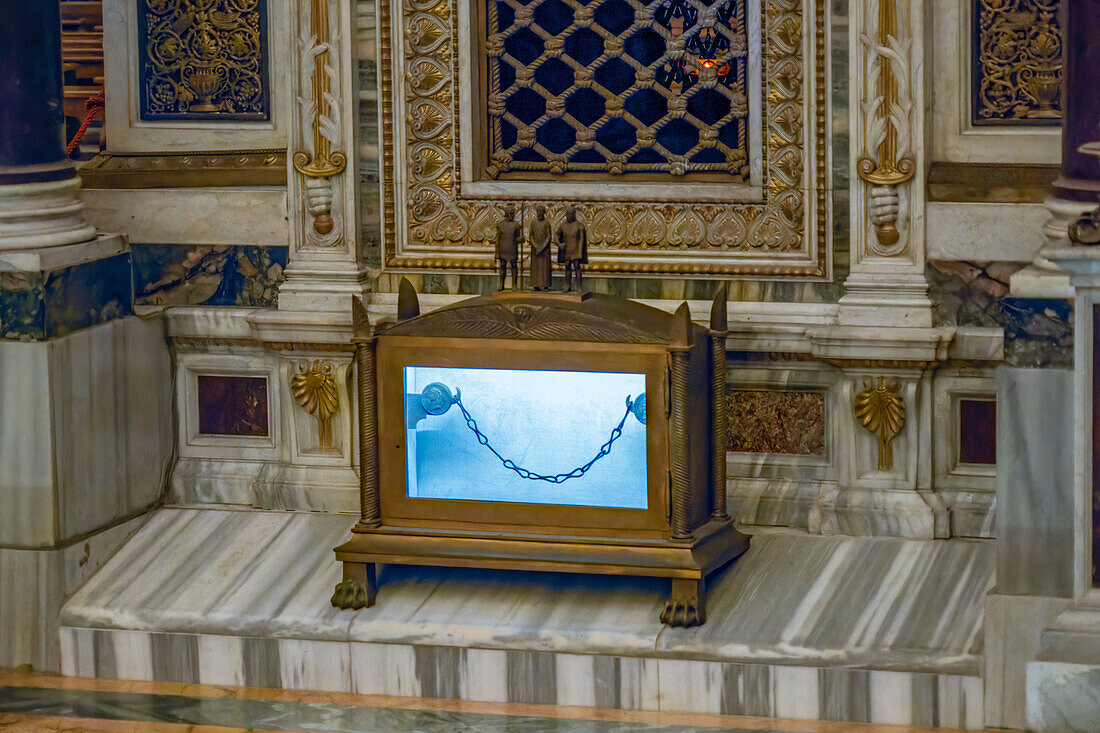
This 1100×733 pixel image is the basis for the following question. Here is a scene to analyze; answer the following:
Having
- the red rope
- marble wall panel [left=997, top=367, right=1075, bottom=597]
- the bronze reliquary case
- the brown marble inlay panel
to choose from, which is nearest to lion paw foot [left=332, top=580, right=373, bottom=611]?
the bronze reliquary case

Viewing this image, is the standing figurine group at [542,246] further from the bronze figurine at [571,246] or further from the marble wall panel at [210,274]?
the marble wall panel at [210,274]

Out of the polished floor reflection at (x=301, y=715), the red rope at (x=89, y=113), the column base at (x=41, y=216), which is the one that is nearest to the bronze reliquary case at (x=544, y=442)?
the polished floor reflection at (x=301, y=715)

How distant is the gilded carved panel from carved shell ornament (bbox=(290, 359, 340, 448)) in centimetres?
100

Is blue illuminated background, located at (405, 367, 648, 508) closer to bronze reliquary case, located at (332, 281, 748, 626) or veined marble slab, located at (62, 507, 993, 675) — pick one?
bronze reliquary case, located at (332, 281, 748, 626)

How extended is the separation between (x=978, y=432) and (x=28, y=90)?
3619 mm

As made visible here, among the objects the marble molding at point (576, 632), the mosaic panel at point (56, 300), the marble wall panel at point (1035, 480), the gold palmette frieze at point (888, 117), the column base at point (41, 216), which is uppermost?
the gold palmette frieze at point (888, 117)

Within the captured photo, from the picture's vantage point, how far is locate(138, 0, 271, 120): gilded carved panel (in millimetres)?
8164

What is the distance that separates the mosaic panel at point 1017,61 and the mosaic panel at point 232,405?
9.67ft

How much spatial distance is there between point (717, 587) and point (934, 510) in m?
0.86

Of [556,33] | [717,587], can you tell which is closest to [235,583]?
[717,587]

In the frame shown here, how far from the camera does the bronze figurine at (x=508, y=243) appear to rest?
734cm

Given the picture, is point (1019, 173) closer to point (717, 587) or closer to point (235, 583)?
point (717, 587)

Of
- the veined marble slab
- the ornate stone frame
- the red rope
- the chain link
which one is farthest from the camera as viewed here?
the red rope

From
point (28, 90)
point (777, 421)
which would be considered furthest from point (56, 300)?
point (777, 421)
